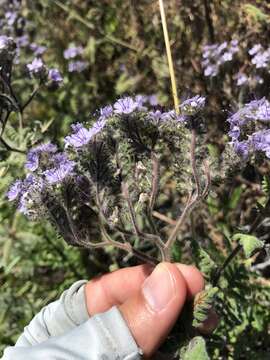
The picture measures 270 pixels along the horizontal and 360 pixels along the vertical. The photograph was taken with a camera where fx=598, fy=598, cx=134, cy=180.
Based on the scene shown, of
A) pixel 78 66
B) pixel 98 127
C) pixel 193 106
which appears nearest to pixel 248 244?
pixel 193 106

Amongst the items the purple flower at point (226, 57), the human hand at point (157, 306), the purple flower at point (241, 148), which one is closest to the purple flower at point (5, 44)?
the purple flower at point (226, 57)

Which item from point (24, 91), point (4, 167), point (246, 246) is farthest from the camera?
point (24, 91)

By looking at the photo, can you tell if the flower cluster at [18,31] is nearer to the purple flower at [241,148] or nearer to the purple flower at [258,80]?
the purple flower at [258,80]

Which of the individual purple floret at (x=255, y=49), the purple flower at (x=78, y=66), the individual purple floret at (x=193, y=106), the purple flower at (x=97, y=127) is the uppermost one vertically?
the purple flower at (x=97, y=127)

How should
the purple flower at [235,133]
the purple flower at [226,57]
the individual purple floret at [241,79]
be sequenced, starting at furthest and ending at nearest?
the purple flower at [226,57] → the individual purple floret at [241,79] → the purple flower at [235,133]

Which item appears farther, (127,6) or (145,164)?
(127,6)

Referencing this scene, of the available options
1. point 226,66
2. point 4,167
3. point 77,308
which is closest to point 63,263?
point 4,167

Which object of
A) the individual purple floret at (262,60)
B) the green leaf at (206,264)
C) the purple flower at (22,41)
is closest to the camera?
the green leaf at (206,264)

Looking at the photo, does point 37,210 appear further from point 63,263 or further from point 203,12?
point 203,12
